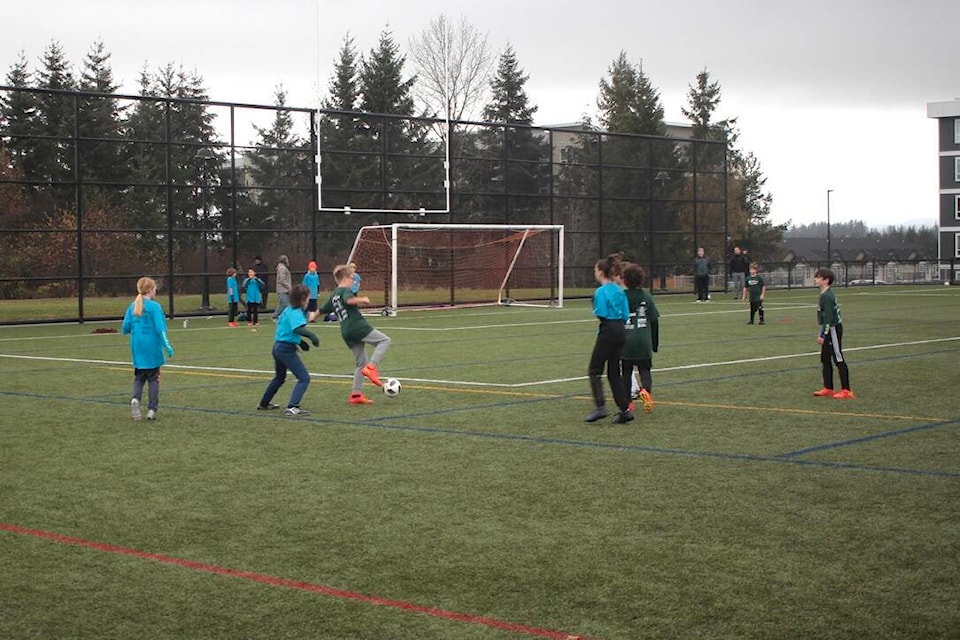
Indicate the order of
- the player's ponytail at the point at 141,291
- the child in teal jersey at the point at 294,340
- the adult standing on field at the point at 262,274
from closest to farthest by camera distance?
1. the player's ponytail at the point at 141,291
2. the child in teal jersey at the point at 294,340
3. the adult standing on field at the point at 262,274

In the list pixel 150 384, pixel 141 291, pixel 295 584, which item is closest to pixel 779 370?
pixel 150 384

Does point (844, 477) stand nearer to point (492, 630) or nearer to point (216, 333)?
point (492, 630)

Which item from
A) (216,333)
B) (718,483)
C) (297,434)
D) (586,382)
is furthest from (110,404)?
(216,333)

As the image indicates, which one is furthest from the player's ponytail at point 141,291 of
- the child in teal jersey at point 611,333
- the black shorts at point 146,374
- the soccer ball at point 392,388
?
the child in teal jersey at point 611,333

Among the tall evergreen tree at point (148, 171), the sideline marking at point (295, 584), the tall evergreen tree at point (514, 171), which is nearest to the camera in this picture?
the sideline marking at point (295, 584)

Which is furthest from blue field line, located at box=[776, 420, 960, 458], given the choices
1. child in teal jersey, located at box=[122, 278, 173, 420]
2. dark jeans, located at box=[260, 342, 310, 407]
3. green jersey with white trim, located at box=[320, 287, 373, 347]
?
child in teal jersey, located at box=[122, 278, 173, 420]

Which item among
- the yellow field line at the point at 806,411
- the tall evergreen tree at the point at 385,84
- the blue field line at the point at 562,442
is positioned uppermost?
the tall evergreen tree at the point at 385,84

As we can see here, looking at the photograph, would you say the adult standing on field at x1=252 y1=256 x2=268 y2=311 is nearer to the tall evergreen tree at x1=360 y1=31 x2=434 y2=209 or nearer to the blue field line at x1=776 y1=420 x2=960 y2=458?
the tall evergreen tree at x1=360 y1=31 x2=434 y2=209

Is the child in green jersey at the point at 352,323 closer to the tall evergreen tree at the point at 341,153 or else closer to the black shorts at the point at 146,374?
the black shorts at the point at 146,374

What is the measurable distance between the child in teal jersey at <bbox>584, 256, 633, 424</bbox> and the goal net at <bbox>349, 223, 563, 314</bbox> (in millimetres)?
22674

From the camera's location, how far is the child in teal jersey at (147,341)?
41.5 ft

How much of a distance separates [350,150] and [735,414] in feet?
90.0

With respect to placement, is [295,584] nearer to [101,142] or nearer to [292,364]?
[292,364]

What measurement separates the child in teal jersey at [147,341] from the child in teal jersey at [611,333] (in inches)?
173
